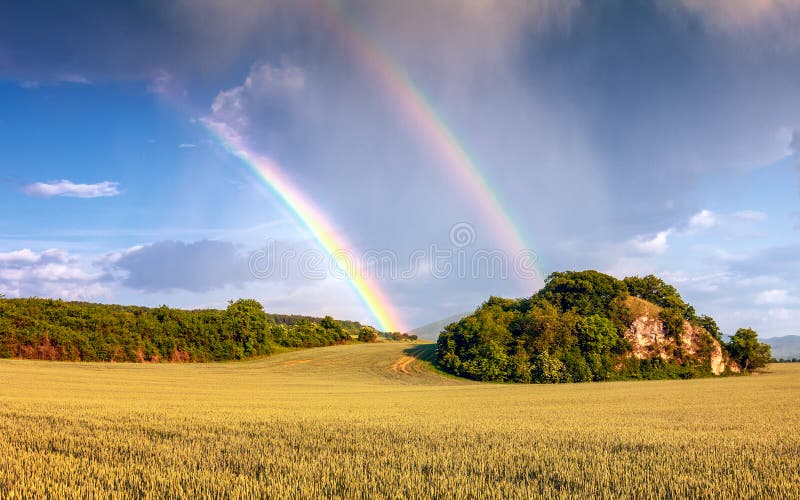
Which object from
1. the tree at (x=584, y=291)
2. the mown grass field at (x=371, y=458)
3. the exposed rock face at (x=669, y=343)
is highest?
the tree at (x=584, y=291)

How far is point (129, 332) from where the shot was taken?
68.1 m

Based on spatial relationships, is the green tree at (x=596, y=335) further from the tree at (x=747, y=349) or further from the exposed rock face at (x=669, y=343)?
the tree at (x=747, y=349)

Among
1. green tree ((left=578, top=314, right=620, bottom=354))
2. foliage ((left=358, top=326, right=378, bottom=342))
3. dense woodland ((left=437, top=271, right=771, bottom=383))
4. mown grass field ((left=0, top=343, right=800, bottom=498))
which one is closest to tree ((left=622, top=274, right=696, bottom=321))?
dense woodland ((left=437, top=271, right=771, bottom=383))

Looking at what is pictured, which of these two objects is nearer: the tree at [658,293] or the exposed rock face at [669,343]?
the exposed rock face at [669,343]

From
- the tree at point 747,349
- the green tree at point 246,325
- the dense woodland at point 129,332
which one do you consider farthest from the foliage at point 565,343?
the dense woodland at point 129,332

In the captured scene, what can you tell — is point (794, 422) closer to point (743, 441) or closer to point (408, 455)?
point (743, 441)

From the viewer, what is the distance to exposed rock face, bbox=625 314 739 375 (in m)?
66.6

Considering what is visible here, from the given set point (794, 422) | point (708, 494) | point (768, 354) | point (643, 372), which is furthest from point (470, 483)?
point (768, 354)

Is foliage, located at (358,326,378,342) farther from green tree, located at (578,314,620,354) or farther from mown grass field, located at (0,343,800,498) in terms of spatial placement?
mown grass field, located at (0,343,800,498)

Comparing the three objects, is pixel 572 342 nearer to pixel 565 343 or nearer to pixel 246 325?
pixel 565 343

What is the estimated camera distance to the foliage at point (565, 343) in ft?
201

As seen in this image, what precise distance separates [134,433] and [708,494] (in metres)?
11.2

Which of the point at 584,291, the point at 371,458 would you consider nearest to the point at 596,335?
the point at 584,291

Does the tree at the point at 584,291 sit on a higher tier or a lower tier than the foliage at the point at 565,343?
higher
